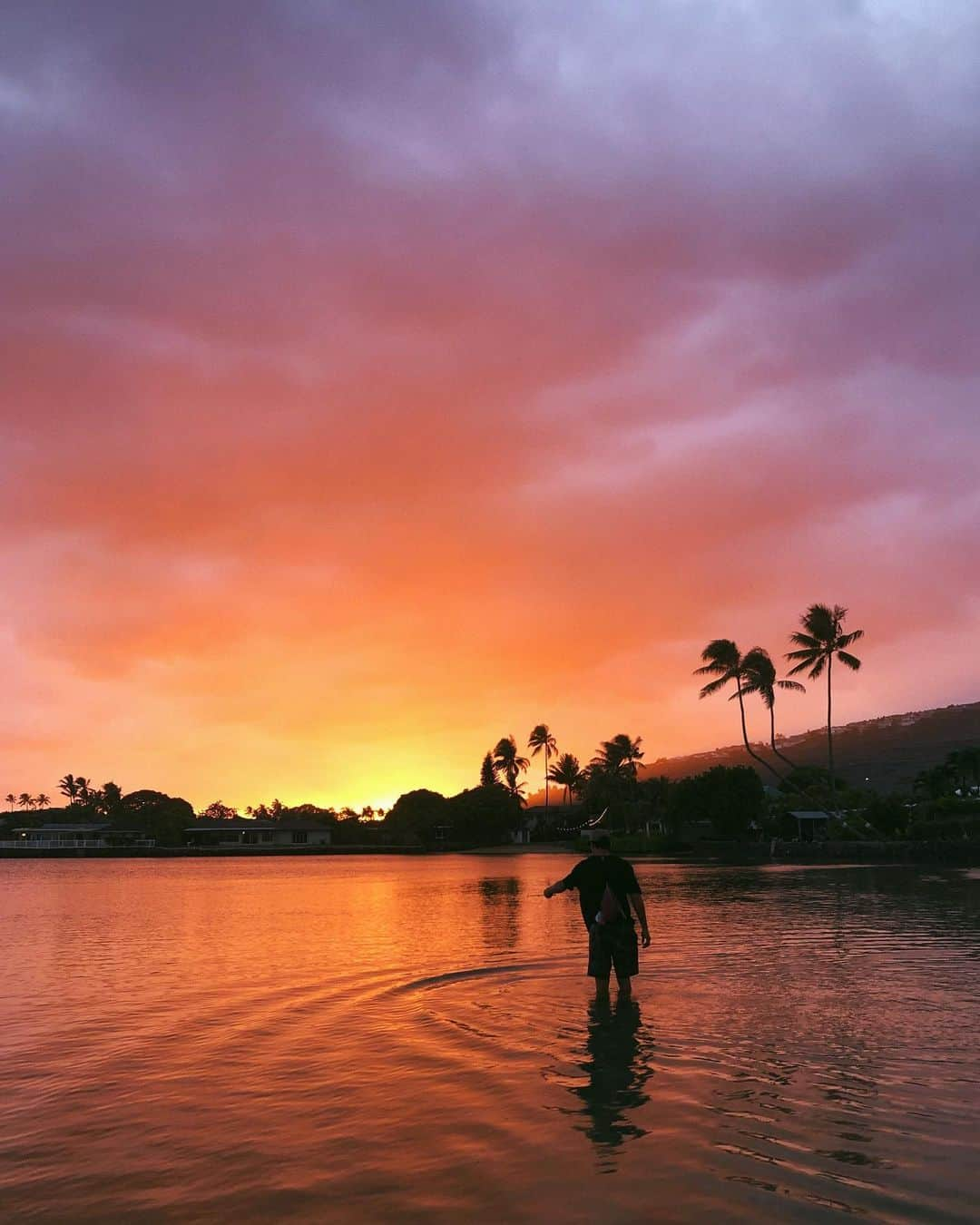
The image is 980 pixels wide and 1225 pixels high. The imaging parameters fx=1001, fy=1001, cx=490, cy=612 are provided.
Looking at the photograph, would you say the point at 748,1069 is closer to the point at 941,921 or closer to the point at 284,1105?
the point at 284,1105

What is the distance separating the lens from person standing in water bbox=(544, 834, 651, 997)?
42.6ft

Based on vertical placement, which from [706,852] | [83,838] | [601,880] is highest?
[601,880]

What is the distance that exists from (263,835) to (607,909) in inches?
6169

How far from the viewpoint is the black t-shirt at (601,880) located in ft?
42.5

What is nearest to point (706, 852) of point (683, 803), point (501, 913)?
point (683, 803)

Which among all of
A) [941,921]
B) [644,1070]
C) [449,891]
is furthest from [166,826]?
[644,1070]

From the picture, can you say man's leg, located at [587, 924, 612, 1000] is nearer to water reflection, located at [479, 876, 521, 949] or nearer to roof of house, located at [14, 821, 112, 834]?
water reflection, located at [479, 876, 521, 949]

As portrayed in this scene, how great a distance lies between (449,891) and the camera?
46.1 meters

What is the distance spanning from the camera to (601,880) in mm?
13023

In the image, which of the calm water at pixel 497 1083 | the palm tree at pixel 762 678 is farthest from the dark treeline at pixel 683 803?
the calm water at pixel 497 1083

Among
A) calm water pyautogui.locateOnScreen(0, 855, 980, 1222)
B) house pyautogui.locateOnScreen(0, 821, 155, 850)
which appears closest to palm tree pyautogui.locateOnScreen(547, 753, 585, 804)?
house pyautogui.locateOnScreen(0, 821, 155, 850)

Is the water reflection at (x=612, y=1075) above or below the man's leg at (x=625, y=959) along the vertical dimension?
below

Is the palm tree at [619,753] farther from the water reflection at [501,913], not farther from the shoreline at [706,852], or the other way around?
the water reflection at [501,913]

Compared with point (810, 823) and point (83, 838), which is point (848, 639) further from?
point (83, 838)
